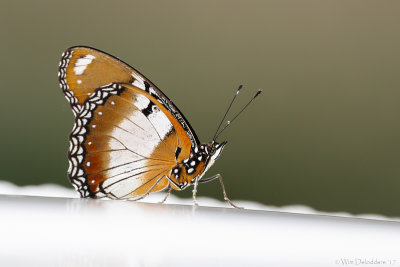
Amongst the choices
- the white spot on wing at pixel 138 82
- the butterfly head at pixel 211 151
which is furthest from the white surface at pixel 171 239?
the white spot on wing at pixel 138 82

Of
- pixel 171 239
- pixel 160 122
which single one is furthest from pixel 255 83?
pixel 171 239

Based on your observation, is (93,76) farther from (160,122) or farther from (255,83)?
(255,83)

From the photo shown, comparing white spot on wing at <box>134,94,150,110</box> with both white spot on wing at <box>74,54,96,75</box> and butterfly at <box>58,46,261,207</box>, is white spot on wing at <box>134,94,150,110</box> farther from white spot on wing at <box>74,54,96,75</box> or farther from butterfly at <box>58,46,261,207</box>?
white spot on wing at <box>74,54,96,75</box>

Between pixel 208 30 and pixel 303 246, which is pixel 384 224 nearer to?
pixel 303 246

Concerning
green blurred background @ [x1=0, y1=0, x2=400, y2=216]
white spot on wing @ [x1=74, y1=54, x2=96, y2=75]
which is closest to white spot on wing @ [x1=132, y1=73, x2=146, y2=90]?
white spot on wing @ [x1=74, y1=54, x2=96, y2=75]

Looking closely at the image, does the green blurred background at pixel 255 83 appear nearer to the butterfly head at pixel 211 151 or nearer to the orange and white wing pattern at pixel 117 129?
the orange and white wing pattern at pixel 117 129
